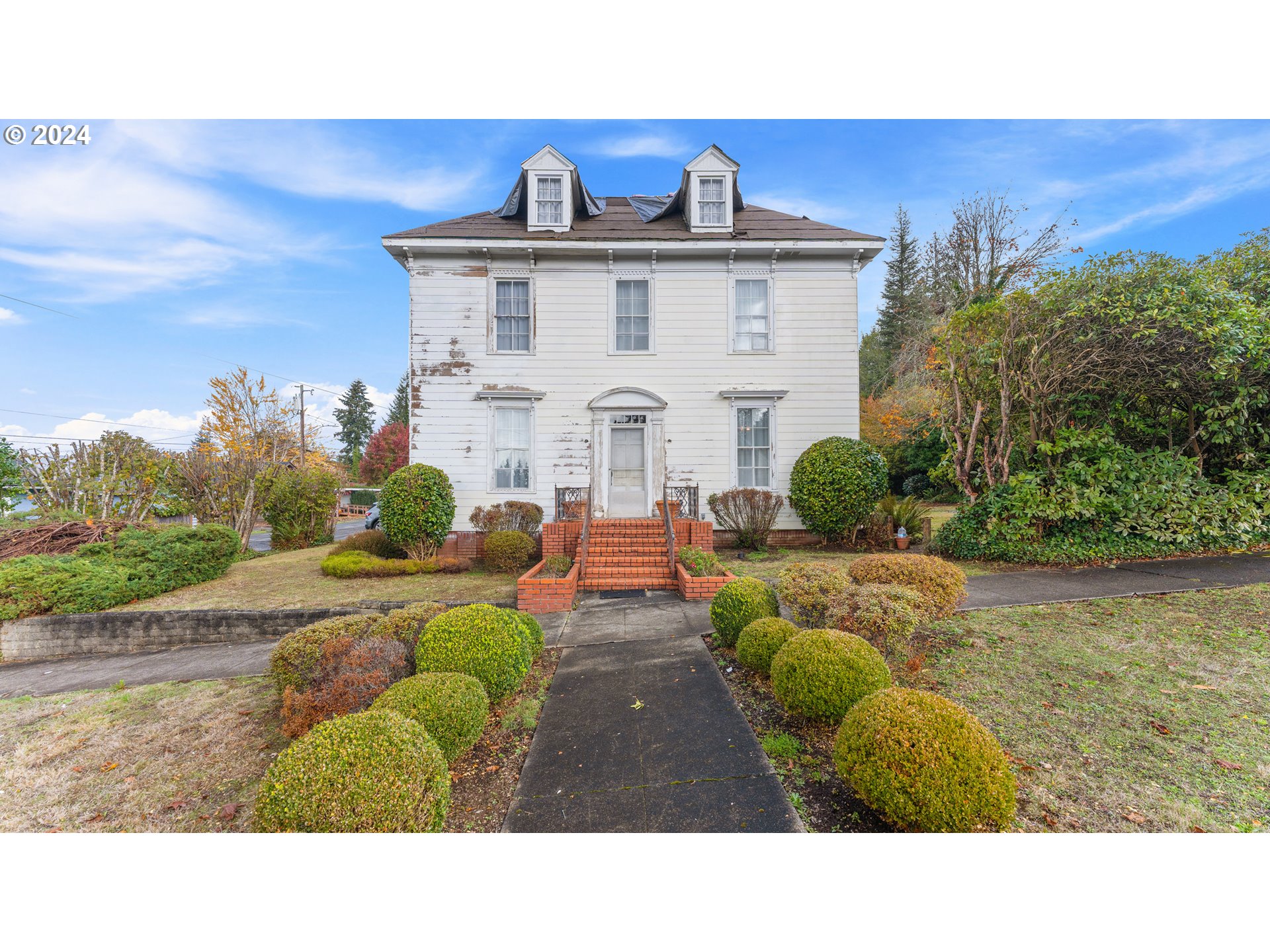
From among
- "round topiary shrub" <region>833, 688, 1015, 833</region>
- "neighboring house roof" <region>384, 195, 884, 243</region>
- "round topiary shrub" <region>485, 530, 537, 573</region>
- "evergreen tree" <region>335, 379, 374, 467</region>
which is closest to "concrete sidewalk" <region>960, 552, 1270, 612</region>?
"round topiary shrub" <region>833, 688, 1015, 833</region>

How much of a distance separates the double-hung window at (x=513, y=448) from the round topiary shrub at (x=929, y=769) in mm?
9043

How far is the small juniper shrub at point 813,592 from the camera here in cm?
441

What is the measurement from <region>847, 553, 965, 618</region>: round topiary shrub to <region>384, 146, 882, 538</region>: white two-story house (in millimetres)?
5503

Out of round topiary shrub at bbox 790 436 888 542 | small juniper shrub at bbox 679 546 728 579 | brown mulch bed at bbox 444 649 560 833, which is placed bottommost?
brown mulch bed at bbox 444 649 560 833

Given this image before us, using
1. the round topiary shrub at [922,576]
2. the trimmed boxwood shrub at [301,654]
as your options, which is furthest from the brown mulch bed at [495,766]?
the round topiary shrub at [922,576]

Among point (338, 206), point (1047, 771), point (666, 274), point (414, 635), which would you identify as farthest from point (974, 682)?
point (338, 206)

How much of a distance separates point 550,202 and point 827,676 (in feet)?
36.8

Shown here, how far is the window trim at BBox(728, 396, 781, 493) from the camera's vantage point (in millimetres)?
10625

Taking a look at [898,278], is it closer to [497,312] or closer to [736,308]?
[736,308]

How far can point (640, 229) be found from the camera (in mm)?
10977

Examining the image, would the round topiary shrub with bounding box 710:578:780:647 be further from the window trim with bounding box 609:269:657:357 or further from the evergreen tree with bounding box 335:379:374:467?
the evergreen tree with bounding box 335:379:374:467

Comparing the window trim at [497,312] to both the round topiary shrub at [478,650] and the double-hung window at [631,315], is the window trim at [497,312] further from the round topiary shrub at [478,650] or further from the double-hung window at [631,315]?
the round topiary shrub at [478,650]

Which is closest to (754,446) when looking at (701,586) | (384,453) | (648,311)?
(648,311)
